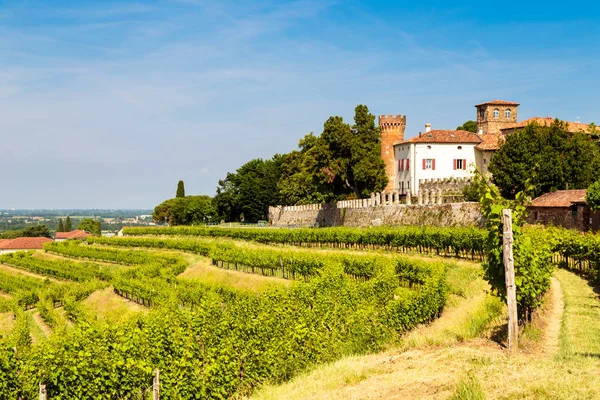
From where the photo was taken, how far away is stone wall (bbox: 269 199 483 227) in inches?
1657

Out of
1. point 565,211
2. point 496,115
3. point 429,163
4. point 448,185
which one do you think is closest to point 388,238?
point 565,211

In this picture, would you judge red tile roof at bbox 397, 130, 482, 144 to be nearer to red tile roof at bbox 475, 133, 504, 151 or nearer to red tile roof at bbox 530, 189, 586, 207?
red tile roof at bbox 475, 133, 504, 151

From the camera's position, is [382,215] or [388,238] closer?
[388,238]

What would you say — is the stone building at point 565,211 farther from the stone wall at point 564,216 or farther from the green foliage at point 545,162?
the green foliage at point 545,162

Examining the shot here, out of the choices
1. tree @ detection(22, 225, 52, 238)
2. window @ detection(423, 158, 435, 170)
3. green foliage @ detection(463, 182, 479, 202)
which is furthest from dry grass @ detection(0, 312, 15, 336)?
tree @ detection(22, 225, 52, 238)

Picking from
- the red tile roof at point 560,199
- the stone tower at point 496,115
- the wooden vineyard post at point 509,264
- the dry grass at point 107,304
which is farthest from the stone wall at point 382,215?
the wooden vineyard post at point 509,264

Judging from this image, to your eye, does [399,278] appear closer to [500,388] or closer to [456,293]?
[456,293]

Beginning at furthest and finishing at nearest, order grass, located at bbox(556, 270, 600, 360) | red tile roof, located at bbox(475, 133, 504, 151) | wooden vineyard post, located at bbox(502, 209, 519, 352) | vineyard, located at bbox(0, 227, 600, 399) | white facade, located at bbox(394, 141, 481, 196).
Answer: white facade, located at bbox(394, 141, 481, 196), red tile roof, located at bbox(475, 133, 504, 151), vineyard, located at bbox(0, 227, 600, 399), wooden vineyard post, located at bbox(502, 209, 519, 352), grass, located at bbox(556, 270, 600, 360)

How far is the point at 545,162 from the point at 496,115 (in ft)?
95.8

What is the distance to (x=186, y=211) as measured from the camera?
10250 centimetres

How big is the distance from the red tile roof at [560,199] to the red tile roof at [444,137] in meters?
17.1

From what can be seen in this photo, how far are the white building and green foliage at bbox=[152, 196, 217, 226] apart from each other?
42.9 m

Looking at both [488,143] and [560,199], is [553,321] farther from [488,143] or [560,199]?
[488,143]

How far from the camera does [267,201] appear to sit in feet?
283
